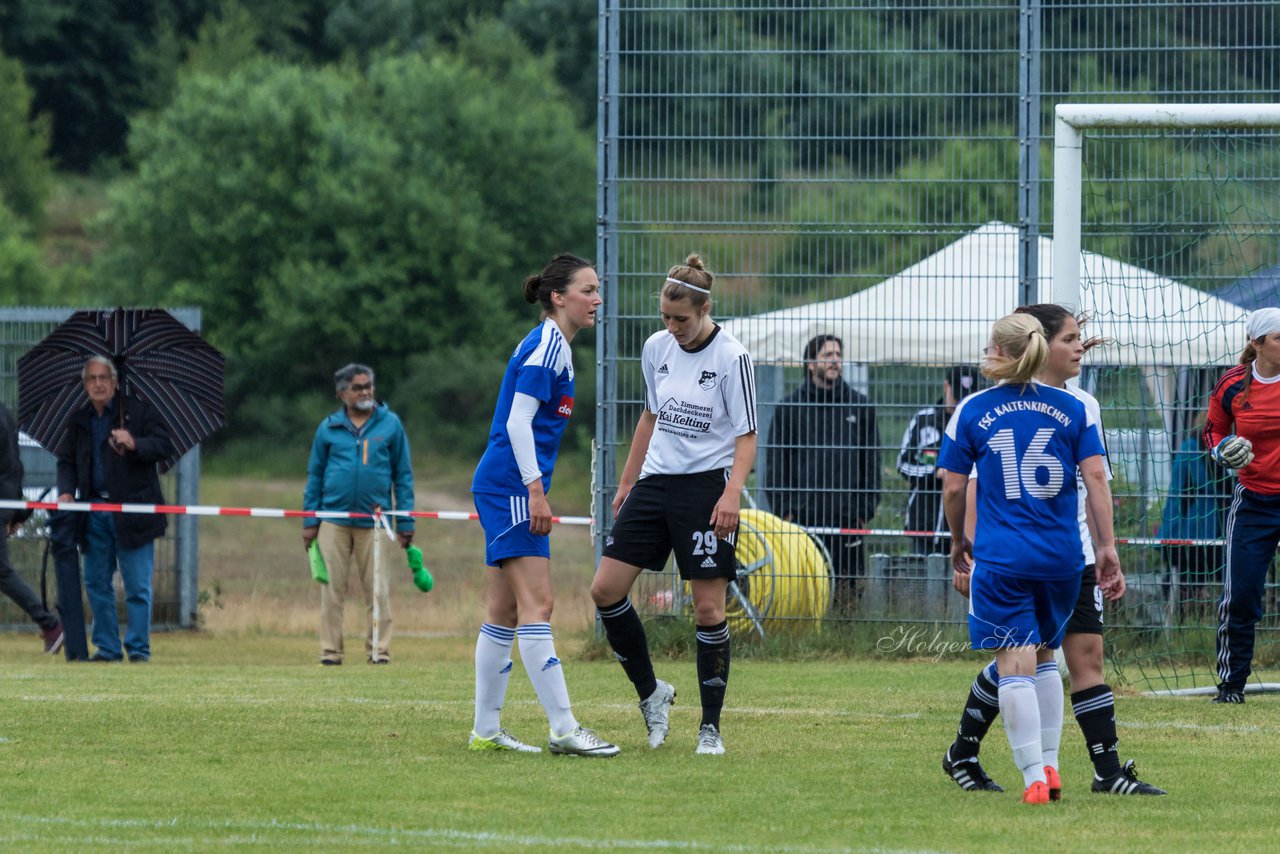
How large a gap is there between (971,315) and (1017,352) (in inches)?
235

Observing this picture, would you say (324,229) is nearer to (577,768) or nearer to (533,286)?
(533,286)

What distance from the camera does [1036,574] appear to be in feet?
21.4

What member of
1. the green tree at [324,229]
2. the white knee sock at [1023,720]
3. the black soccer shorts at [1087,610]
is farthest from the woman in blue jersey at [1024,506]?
the green tree at [324,229]

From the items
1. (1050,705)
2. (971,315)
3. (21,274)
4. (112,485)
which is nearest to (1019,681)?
(1050,705)

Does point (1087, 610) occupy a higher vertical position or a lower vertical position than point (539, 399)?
lower

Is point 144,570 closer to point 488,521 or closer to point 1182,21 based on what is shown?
point 488,521

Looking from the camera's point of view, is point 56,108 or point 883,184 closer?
point 883,184

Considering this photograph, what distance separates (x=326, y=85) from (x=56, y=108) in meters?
18.1

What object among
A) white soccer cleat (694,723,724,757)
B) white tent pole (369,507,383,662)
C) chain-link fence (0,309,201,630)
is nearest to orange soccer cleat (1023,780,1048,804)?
white soccer cleat (694,723,724,757)

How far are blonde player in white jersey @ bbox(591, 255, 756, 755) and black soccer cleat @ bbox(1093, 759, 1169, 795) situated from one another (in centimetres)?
155

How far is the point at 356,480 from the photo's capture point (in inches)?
547

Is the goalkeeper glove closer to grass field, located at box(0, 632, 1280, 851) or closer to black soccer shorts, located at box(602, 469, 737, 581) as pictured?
grass field, located at box(0, 632, 1280, 851)

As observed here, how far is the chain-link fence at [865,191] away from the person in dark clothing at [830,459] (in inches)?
0.6

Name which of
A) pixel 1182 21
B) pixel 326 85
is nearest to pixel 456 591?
pixel 1182 21
